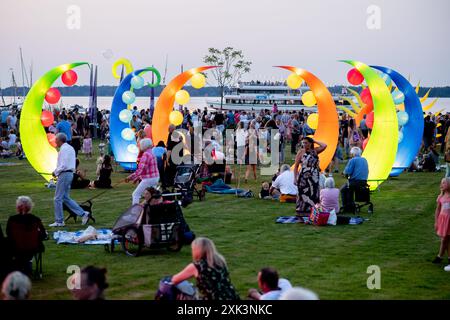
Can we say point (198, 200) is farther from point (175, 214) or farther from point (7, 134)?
point (7, 134)

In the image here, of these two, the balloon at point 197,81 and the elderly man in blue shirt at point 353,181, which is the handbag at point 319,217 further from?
the balloon at point 197,81

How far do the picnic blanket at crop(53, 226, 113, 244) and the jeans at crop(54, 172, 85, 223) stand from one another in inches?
34.4

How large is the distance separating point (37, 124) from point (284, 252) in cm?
979

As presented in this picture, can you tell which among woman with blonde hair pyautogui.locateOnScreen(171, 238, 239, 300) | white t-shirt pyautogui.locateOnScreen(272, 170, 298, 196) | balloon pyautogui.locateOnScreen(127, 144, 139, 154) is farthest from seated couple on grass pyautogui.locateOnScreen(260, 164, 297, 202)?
woman with blonde hair pyautogui.locateOnScreen(171, 238, 239, 300)

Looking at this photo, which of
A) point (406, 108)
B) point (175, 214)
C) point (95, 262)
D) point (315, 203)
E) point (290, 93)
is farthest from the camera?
point (290, 93)

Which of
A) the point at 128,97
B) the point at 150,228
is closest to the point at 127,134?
the point at 128,97

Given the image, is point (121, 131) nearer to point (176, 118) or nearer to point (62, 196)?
point (176, 118)

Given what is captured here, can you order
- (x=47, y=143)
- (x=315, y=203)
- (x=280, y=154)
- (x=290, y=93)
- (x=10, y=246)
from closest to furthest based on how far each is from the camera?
(x=10, y=246)
(x=315, y=203)
(x=47, y=143)
(x=280, y=154)
(x=290, y=93)

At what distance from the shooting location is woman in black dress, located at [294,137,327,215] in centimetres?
1389

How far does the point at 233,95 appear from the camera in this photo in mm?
65938

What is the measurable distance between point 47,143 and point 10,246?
10.9 meters

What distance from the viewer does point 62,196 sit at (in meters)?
12.7

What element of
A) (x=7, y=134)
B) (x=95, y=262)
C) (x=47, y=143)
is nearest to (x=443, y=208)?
(x=95, y=262)

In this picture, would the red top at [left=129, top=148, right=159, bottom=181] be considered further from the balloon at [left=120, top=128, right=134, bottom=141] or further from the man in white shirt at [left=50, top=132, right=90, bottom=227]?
the balloon at [left=120, top=128, right=134, bottom=141]
